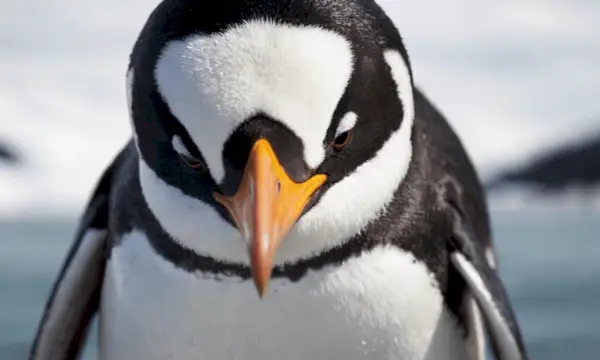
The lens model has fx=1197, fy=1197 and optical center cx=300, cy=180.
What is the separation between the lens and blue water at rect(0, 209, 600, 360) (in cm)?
446

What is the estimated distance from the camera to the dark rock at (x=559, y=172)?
977 cm

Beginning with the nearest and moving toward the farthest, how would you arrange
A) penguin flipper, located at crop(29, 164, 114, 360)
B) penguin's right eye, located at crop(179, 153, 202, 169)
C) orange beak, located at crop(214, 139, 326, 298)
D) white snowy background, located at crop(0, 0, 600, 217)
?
orange beak, located at crop(214, 139, 326, 298), penguin's right eye, located at crop(179, 153, 202, 169), penguin flipper, located at crop(29, 164, 114, 360), white snowy background, located at crop(0, 0, 600, 217)

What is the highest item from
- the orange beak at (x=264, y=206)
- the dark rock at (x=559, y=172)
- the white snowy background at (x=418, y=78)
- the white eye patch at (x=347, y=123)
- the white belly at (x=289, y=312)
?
the white eye patch at (x=347, y=123)

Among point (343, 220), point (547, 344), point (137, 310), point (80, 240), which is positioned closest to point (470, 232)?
point (343, 220)

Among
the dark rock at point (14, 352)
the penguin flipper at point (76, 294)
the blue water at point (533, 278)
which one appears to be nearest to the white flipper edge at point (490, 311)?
the penguin flipper at point (76, 294)

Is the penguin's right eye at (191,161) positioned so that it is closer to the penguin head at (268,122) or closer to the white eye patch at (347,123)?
the penguin head at (268,122)

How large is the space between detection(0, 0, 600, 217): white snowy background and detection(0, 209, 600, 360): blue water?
335 centimetres

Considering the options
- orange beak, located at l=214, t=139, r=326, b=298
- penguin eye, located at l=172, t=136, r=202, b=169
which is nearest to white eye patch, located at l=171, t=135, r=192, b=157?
penguin eye, located at l=172, t=136, r=202, b=169

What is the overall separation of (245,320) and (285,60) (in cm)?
60

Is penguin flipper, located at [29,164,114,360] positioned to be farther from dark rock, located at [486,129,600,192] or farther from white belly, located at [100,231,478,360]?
dark rock, located at [486,129,600,192]

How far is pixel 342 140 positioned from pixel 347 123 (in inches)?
1.3

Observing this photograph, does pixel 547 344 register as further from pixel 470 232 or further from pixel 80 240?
pixel 80 240

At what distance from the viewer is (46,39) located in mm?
14547

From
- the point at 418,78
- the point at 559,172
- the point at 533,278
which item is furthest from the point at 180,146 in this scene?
the point at 418,78
